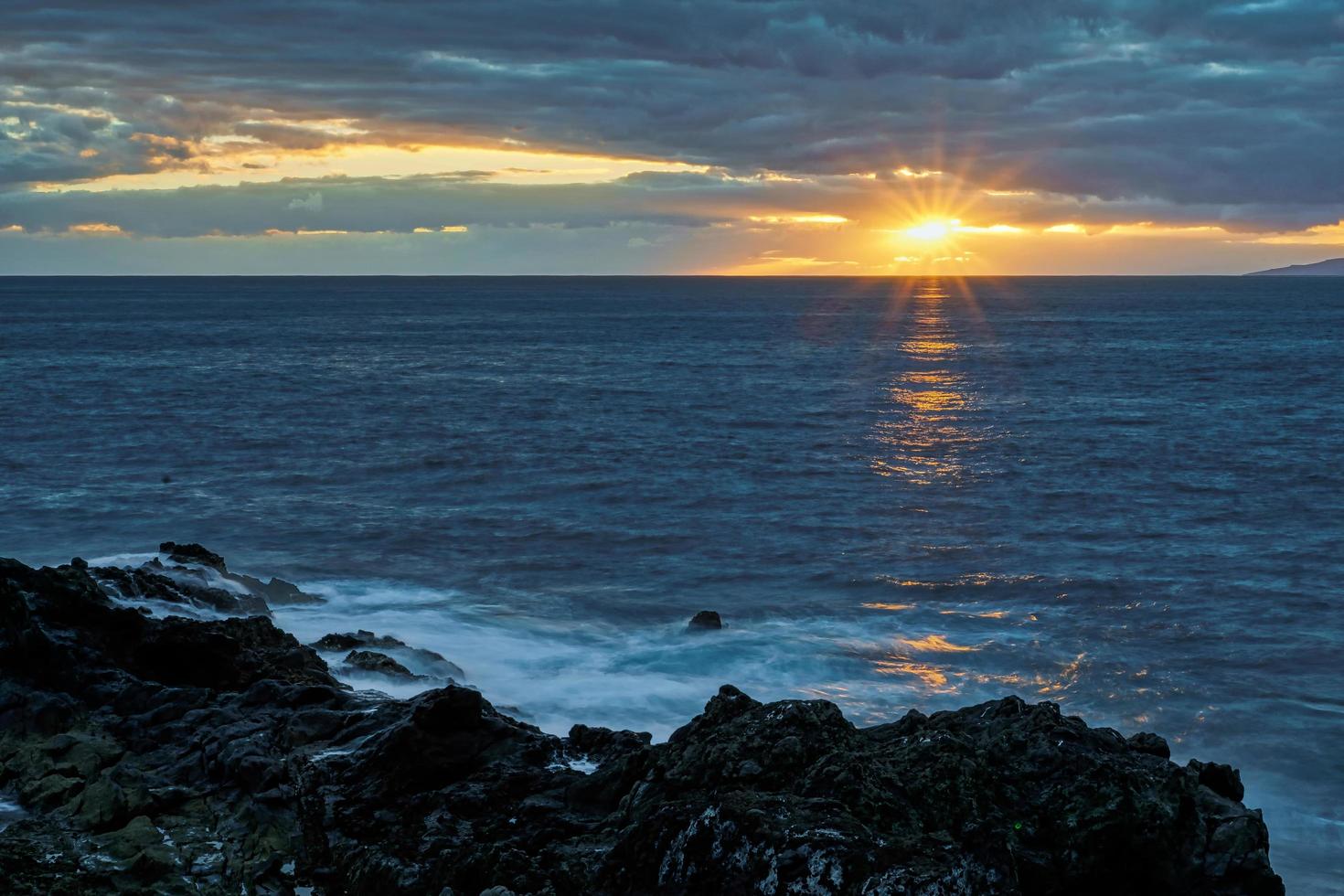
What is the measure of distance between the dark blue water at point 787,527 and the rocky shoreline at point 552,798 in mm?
6496

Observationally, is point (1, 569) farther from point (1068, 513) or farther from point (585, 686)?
point (1068, 513)

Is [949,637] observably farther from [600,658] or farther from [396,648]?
[396,648]

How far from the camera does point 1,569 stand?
1978cm

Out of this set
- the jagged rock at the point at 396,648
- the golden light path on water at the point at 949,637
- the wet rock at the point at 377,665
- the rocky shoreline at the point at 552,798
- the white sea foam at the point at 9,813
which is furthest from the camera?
the golden light path on water at the point at 949,637

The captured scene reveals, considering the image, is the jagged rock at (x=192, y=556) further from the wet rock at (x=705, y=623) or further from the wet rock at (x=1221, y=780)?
the wet rock at (x=1221, y=780)

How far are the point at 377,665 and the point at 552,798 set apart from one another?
9603 mm

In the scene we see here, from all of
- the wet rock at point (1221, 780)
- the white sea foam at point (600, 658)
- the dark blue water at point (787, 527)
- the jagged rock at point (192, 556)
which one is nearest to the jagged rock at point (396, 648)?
the white sea foam at point (600, 658)

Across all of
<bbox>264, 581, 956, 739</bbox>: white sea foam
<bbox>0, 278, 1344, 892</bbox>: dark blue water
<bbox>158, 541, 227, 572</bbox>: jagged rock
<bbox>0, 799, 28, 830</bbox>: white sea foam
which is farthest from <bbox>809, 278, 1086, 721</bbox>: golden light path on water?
<bbox>158, 541, 227, 572</bbox>: jagged rock

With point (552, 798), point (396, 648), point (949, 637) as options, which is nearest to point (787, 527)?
point (949, 637)

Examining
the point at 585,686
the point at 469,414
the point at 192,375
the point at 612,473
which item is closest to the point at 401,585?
the point at 585,686

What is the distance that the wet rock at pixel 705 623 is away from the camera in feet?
91.5

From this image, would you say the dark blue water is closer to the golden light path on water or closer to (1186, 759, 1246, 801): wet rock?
the golden light path on water

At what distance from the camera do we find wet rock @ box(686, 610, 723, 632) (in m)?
27.9

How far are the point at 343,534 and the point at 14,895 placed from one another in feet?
83.6
